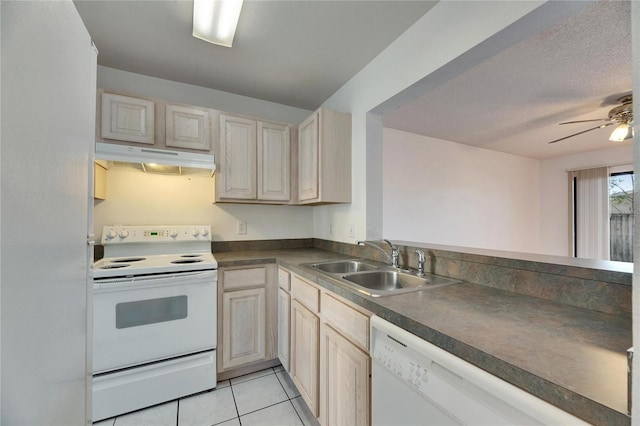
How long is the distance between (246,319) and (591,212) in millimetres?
5806

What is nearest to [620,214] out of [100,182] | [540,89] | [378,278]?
[540,89]

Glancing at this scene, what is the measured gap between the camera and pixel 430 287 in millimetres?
1206

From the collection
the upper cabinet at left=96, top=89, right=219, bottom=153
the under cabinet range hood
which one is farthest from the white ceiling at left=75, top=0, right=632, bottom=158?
the under cabinet range hood

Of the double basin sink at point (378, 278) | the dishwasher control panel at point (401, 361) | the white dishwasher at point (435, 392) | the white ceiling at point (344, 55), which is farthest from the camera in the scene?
the white ceiling at point (344, 55)

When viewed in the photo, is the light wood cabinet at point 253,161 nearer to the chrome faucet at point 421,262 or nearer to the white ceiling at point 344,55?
the white ceiling at point 344,55

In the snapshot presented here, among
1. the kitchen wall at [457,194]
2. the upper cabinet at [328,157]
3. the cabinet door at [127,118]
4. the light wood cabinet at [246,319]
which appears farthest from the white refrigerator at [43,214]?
the kitchen wall at [457,194]

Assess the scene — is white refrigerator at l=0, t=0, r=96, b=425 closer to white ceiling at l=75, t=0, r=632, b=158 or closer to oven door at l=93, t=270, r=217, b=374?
oven door at l=93, t=270, r=217, b=374

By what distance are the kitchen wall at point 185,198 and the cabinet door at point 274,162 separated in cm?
35

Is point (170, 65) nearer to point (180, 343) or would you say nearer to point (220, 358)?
point (180, 343)

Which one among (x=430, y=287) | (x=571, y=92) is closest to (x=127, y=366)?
(x=430, y=287)

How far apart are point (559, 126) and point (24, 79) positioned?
183 inches

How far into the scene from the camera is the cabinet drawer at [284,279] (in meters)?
1.88

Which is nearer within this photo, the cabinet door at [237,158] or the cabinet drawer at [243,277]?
the cabinet drawer at [243,277]

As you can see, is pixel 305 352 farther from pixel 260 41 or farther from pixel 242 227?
pixel 260 41
